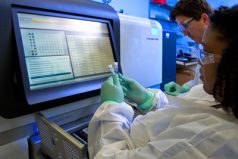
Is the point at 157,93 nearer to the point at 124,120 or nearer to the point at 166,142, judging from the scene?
the point at 124,120

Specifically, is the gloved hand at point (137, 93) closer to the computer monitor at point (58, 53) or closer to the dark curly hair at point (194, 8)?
the computer monitor at point (58, 53)

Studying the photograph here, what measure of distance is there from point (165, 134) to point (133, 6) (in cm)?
257

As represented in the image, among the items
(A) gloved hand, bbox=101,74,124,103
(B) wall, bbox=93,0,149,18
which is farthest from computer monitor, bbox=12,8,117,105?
(B) wall, bbox=93,0,149,18

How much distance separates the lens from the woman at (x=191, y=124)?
0.47m

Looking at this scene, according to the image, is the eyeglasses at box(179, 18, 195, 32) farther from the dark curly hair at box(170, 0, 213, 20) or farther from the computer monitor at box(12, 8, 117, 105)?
the computer monitor at box(12, 8, 117, 105)

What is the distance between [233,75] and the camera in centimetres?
46

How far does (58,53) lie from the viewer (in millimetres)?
727

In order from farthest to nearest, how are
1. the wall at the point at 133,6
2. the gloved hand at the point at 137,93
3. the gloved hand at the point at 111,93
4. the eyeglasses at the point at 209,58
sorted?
the wall at the point at 133,6 → the gloved hand at the point at 137,93 → the gloved hand at the point at 111,93 → the eyeglasses at the point at 209,58

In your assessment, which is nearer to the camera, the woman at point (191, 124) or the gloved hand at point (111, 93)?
the woman at point (191, 124)

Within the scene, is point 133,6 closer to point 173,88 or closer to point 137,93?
point 173,88

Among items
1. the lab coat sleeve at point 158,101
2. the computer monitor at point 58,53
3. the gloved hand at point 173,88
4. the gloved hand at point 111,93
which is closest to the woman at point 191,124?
the gloved hand at point 111,93

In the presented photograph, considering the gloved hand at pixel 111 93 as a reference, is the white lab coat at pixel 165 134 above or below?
below

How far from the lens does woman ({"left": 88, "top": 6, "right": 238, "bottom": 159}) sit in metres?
0.47

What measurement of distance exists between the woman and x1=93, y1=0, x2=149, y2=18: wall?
2.03 meters
